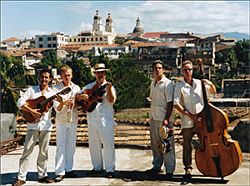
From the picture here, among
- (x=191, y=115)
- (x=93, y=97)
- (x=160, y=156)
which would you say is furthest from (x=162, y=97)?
(x=93, y=97)

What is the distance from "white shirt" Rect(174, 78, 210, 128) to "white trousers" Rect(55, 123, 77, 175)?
148 cm

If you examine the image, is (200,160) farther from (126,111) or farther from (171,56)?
(171,56)

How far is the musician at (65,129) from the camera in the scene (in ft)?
13.6

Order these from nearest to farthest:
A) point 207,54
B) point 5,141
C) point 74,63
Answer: point 5,141, point 74,63, point 207,54

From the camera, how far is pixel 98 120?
165 inches

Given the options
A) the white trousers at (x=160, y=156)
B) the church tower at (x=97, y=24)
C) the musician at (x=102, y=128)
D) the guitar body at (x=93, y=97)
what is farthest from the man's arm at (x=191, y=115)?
Result: the church tower at (x=97, y=24)

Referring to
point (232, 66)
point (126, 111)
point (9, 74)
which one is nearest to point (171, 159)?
point (9, 74)

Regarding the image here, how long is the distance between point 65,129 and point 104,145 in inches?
22.4

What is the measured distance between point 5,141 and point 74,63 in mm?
16022

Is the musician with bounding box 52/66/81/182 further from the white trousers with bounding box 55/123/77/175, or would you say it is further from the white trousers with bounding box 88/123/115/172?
the white trousers with bounding box 88/123/115/172

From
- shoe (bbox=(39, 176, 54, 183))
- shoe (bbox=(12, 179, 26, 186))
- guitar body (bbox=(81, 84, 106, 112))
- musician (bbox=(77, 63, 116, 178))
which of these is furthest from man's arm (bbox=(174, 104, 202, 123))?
shoe (bbox=(12, 179, 26, 186))

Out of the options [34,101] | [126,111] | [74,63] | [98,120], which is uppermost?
[74,63]

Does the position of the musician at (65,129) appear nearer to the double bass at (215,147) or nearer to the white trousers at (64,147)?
the white trousers at (64,147)

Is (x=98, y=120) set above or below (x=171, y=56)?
below
